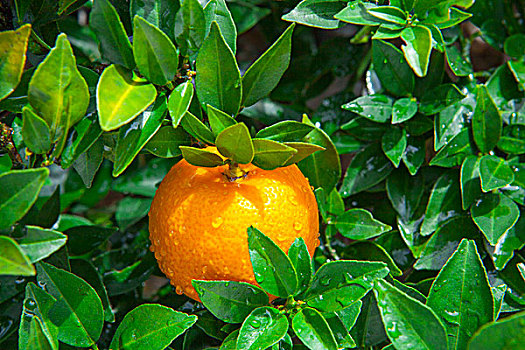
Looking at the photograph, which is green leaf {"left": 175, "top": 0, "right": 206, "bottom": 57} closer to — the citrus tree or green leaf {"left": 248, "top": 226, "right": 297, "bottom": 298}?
the citrus tree

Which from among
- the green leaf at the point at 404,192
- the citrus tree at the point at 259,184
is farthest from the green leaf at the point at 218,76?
the green leaf at the point at 404,192

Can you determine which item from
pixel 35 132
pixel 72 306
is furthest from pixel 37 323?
pixel 35 132

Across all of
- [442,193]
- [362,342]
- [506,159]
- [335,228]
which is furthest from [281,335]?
[506,159]

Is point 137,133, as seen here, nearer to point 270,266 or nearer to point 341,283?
point 270,266

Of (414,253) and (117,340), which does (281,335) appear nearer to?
(117,340)

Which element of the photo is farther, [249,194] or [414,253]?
[414,253]
